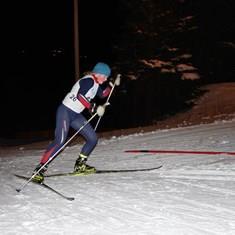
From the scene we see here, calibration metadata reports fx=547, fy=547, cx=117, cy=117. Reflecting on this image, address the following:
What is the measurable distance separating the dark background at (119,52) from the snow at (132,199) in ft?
67.6

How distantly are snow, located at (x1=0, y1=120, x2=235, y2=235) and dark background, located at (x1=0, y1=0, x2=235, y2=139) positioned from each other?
20.6 metres

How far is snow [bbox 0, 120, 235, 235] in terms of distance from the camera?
18.9ft

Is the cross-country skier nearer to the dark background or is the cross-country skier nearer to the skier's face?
the skier's face

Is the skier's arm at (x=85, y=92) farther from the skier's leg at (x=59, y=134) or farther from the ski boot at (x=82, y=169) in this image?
the ski boot at (x=82, y=169)

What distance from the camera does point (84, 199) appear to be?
7113mm

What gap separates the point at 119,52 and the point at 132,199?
28.5m

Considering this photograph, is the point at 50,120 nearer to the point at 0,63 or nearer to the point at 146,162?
the point at 0,63

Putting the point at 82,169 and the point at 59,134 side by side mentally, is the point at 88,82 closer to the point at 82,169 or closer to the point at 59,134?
the point at 59,134

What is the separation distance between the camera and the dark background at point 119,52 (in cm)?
3381

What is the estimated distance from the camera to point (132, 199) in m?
6.95

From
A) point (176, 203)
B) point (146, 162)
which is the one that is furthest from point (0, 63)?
point (176, 203)

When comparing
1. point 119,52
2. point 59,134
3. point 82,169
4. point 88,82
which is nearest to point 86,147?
point 82,169

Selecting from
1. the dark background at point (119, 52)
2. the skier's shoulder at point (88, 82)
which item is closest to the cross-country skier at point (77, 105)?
the skier's shoulder at point (88, 82)

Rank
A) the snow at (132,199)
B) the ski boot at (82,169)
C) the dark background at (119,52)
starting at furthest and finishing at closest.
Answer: the dark background at (119,52) → the ski boot at (82,169) → the snow at (132,199)
